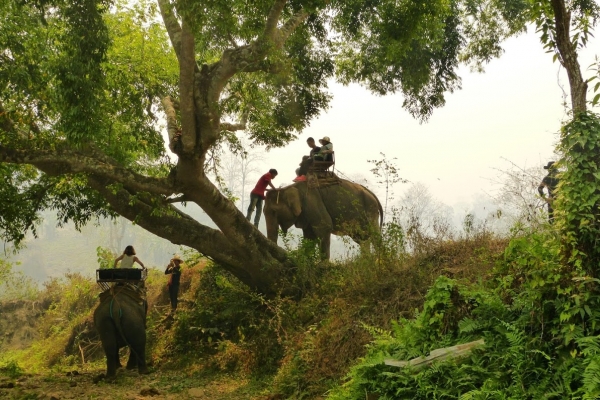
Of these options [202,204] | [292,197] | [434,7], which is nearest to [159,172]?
[202,204]

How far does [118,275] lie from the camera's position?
1182 centimetres

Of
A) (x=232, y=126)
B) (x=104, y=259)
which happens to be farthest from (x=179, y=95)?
(x=104, y=259)

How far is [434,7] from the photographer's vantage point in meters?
11.5

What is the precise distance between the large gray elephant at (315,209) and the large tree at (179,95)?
134cm

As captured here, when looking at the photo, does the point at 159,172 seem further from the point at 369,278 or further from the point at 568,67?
the point at 568,67

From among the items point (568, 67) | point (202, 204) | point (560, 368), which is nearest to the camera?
point (560, 368)

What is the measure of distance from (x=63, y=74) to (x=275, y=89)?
6.87 m

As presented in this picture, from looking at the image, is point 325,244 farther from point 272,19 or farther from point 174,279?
point 272,19

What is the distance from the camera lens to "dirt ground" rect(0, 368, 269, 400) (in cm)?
951

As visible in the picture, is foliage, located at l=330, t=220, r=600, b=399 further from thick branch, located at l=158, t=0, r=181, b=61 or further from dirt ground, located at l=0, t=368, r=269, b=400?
thick branch, located at l=158, t=0, r=181, b=61

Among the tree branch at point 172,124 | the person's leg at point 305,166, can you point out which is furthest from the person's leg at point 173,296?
the tree branch at point 172,124

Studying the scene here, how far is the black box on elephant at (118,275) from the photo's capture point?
11695 millimetres

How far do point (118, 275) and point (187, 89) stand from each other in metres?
4.26

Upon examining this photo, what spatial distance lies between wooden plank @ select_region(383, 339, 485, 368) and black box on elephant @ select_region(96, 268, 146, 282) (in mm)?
6876
